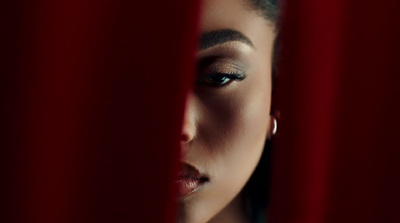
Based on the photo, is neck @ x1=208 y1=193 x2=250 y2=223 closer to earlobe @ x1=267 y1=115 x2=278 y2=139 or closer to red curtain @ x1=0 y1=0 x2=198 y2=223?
earlobe @ x1=267 y1=115 x2=278 y2=139

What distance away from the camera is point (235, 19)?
2.64 feet

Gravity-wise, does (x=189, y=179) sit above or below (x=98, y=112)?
below

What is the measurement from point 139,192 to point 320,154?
176 millimetres

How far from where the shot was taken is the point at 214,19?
787 mm

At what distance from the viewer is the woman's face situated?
2.57ft

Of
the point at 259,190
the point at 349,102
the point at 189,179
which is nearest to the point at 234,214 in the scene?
the point at 259,190

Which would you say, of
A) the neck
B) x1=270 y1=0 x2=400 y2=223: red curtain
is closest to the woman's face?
the neck

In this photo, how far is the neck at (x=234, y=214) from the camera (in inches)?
38.6

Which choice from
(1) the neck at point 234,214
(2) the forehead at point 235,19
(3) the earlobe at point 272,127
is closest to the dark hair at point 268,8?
(2) the forehead at point 235,19

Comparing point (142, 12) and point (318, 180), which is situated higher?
point (142, 12)

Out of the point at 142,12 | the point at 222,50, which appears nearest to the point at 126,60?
the point at 142,12

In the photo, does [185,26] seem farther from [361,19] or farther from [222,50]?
[222,50]

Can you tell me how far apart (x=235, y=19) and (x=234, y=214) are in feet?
1.13

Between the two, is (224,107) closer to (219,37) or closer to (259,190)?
(219,37)
